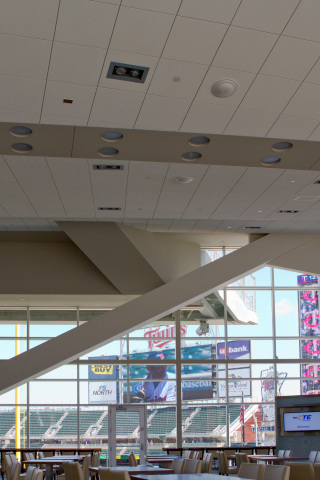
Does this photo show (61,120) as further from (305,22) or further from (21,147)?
(305,22)

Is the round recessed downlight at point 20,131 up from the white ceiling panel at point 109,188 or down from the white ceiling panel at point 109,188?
up

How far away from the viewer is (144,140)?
32.4 feet

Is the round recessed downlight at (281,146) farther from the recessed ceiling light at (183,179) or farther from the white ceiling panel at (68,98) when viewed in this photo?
the white ceiling panel at (68,98)

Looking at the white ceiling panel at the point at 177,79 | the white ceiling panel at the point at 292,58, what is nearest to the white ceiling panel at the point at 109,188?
the white ceiling panel at the point at 177,79

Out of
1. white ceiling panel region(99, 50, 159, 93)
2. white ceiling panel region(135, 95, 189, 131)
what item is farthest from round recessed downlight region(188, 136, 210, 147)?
white ceiling panel region(99, 50, 159, 93)

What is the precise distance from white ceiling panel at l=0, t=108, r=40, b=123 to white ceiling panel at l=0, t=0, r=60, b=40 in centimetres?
208

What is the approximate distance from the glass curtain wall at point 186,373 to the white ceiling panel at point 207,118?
11.0 m

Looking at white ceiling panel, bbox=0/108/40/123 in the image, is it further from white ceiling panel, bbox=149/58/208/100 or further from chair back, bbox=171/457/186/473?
chair back, bbox=171/457/186/473

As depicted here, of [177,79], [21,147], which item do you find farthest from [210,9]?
[21,147]

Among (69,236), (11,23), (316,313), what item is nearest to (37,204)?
(69,236)

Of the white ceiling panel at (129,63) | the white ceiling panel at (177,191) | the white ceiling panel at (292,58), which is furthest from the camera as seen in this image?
the white ceiling panel at (177,191)

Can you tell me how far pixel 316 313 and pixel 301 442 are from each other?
601cm

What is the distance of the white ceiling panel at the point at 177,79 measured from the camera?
732 centimetres

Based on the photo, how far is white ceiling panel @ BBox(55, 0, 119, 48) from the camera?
6066 millimetres
